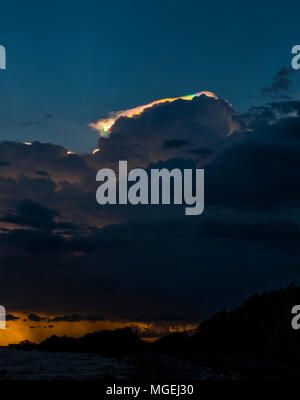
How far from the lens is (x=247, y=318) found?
216 feet

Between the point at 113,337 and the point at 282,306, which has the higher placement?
the point at 282,306

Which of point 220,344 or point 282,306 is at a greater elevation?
point 282,306

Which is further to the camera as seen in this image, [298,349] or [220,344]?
[220,344]

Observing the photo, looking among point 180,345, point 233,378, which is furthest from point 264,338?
point 233,378
